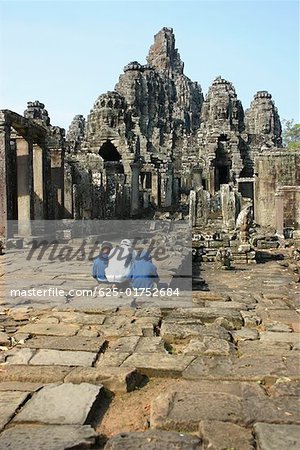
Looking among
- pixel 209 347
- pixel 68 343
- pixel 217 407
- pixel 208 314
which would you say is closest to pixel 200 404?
pixel 217 407

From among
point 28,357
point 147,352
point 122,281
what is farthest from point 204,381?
point 122,281

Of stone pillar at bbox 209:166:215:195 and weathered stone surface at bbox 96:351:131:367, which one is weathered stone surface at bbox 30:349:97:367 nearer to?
weathered stone surface at bbox 96:351:131:367

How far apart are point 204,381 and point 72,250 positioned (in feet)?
29.2

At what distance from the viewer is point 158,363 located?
3986 millimetres

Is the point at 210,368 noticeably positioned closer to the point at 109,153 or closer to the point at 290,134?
the point at 109,153

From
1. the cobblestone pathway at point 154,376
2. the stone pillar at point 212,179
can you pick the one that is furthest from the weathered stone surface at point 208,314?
the stone pillar at point 212,179

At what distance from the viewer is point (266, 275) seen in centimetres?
988

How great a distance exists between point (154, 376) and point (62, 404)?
915 millimetres

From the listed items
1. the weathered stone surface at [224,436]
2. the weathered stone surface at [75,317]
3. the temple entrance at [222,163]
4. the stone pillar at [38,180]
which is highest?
the temple entrance at [222,163]

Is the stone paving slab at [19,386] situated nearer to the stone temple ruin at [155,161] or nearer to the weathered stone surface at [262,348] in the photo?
the weathered stone surface at [262,348]

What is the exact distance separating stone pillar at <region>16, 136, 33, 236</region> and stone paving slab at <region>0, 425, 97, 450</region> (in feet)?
38.8

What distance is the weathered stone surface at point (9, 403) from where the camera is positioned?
2.99 meters

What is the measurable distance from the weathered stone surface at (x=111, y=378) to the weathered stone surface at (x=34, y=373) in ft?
0.33

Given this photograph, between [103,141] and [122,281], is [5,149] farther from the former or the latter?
[103,141]
